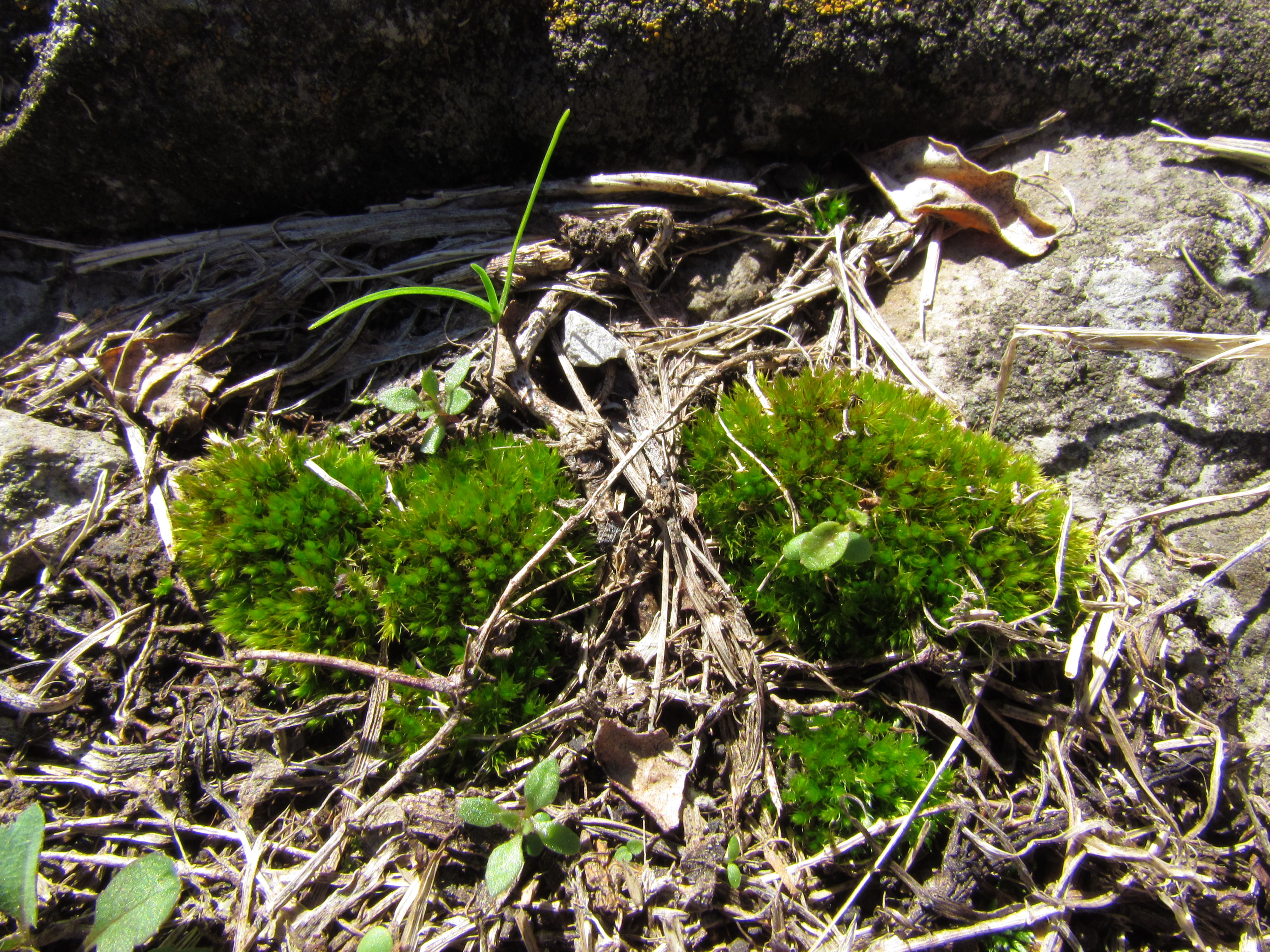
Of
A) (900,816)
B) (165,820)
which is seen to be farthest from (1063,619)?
(165,820)

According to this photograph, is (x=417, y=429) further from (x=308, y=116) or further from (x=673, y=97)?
(x=673, y=97)

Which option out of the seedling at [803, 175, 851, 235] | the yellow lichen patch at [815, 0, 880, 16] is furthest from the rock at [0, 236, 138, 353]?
the yellow lichen patch at [815, 0, 880, 16]

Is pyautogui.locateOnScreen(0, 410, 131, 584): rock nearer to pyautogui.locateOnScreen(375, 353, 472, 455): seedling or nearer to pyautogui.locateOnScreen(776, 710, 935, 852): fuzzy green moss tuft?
pyautogui.locateOnScreen(375, 353, 472, 455): seedling

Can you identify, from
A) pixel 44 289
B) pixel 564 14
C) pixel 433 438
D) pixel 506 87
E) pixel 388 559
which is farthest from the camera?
pixel 44 289

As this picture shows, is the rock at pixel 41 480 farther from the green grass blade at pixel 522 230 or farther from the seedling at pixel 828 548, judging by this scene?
the seedling at pixel 828 548

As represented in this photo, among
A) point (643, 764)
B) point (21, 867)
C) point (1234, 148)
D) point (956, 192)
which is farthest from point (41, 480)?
point (1234, 148)

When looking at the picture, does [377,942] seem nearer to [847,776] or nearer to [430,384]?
[847,776]
